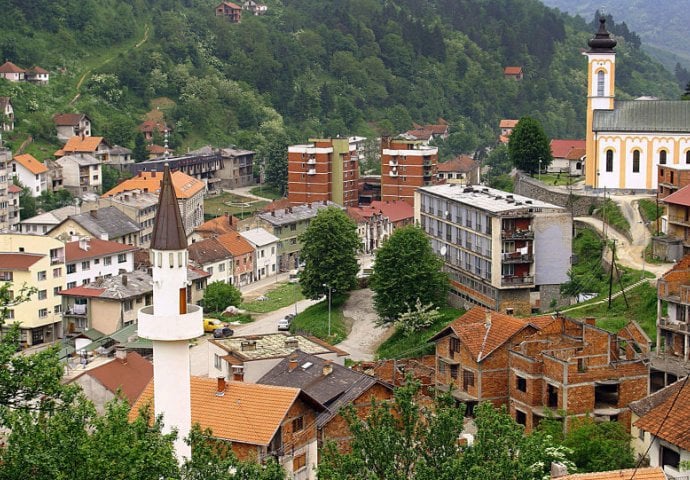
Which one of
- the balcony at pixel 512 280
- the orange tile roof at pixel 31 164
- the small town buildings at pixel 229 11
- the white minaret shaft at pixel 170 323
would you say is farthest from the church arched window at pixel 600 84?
the small town buildings at pixel 229 11

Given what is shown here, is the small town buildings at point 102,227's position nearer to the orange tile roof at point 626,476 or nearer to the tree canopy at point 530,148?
the tree canopy at point 530,148

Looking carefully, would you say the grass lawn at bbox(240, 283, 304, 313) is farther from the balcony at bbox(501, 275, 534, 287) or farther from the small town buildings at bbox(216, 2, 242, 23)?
the small town buildings at bbox(216, 2, 242, 23)

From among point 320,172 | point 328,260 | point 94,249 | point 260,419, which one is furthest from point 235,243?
point 260,419

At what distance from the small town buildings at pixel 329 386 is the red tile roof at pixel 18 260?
26.6 meters

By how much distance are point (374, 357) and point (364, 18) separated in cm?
10271

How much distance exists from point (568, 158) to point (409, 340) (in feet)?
116

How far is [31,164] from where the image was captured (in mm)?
93562

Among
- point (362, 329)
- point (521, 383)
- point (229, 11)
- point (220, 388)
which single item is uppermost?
point (229, 11)

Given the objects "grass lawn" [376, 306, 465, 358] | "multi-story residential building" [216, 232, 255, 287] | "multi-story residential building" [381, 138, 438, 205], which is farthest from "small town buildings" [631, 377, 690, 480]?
"multi-story residential building" [381, 138, 438, 205]

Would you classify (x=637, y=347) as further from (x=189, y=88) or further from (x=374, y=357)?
(x=189, y=88)

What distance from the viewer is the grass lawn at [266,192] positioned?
349 feet

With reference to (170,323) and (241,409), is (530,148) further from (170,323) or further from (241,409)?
(170,323)

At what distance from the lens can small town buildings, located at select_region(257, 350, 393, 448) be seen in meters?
36.6

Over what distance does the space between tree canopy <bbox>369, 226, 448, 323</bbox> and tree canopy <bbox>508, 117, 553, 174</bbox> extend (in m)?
23.1
